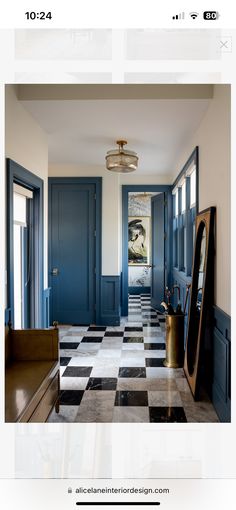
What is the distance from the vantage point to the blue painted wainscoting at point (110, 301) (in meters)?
3.73

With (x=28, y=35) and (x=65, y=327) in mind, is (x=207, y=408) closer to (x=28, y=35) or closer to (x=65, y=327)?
(x=28, y=35)

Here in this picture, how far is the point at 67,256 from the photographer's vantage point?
3.75m

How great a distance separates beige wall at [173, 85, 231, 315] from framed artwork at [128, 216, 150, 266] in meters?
3.99

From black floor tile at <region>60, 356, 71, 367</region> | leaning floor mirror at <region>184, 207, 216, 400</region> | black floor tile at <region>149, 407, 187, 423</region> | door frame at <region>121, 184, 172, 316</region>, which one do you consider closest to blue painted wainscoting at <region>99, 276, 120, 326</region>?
door frame at <region>121, 184, 172, 316</region>

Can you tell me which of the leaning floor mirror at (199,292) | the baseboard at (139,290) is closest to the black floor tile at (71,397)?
the leaning floor mirror at (199,292)

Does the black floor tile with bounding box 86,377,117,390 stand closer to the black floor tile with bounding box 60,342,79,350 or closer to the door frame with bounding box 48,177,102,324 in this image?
the black floor tile with bounding box 60,342,79,350

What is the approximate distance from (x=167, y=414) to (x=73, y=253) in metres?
2.34

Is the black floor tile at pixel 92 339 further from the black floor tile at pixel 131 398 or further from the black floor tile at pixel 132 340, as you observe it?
the black floor tile at pixel 131 398

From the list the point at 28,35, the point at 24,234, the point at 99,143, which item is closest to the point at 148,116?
the point at 99,143

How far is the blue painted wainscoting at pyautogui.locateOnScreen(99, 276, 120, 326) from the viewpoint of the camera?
12.2ft

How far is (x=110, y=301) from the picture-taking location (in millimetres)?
3754

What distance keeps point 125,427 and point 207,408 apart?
4.24 feet

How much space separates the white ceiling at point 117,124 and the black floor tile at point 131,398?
1.64 meters

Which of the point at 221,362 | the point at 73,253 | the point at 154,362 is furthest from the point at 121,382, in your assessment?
the point at 73,253
